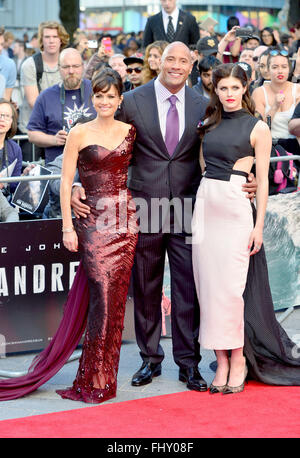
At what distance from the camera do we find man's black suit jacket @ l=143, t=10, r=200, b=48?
10266 mm

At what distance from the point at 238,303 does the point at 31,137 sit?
2.91m

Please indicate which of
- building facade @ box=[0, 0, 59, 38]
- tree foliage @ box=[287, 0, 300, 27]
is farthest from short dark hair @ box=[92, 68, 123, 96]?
building facade @ box=[0, 0, 59, 38]

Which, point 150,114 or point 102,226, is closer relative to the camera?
point 102,226

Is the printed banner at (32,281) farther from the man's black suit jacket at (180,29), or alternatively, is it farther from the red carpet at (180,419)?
the man's black suit jacket at (180,29)

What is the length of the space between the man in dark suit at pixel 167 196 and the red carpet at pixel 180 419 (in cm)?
34

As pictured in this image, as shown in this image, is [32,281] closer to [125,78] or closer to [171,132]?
[171,132]

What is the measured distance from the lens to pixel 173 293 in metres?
5.71

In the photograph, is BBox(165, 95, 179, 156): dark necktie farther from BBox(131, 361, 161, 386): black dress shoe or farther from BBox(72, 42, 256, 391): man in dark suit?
BBox(131, 361, 161, 386): black dress shoe

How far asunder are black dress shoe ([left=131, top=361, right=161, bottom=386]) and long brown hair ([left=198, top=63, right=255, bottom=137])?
1635mm

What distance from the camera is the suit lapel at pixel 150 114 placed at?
5.44 meters

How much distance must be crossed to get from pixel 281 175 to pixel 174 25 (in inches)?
148

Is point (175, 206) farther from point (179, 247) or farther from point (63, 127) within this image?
point (63, 127)

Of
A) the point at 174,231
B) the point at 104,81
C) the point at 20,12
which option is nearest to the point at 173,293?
the point at 174,231
